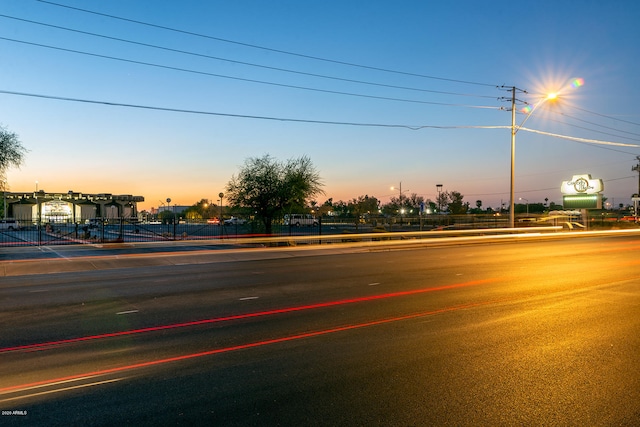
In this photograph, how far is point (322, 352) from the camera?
19.8 feet

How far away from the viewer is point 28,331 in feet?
23.9

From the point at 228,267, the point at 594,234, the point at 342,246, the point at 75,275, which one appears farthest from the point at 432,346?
the point at 594,234

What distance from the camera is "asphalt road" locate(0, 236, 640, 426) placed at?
14.0 feet

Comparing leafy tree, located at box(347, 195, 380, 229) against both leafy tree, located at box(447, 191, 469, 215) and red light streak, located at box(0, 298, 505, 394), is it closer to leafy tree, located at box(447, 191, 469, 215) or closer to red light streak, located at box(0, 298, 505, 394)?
leafy tree, located at box(447, 191, 469, 215)

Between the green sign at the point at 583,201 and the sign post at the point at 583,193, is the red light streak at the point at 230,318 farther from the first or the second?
the green sign at the point at 583,201

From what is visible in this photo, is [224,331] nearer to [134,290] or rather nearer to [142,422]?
[142,422]

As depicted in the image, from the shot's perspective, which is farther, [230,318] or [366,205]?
[366,205]

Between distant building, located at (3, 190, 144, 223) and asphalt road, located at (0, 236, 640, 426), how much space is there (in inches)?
3206

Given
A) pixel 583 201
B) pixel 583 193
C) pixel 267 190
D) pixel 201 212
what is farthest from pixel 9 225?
pixel 201 212

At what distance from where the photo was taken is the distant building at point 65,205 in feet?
301

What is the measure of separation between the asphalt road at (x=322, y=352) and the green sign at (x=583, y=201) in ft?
147

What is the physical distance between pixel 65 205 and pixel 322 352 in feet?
356

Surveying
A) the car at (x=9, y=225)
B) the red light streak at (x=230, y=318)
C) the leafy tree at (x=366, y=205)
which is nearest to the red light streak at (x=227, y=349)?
the red light streak at (x=230, y=318)

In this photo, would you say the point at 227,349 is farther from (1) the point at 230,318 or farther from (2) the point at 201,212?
(2) the point at 201,212
